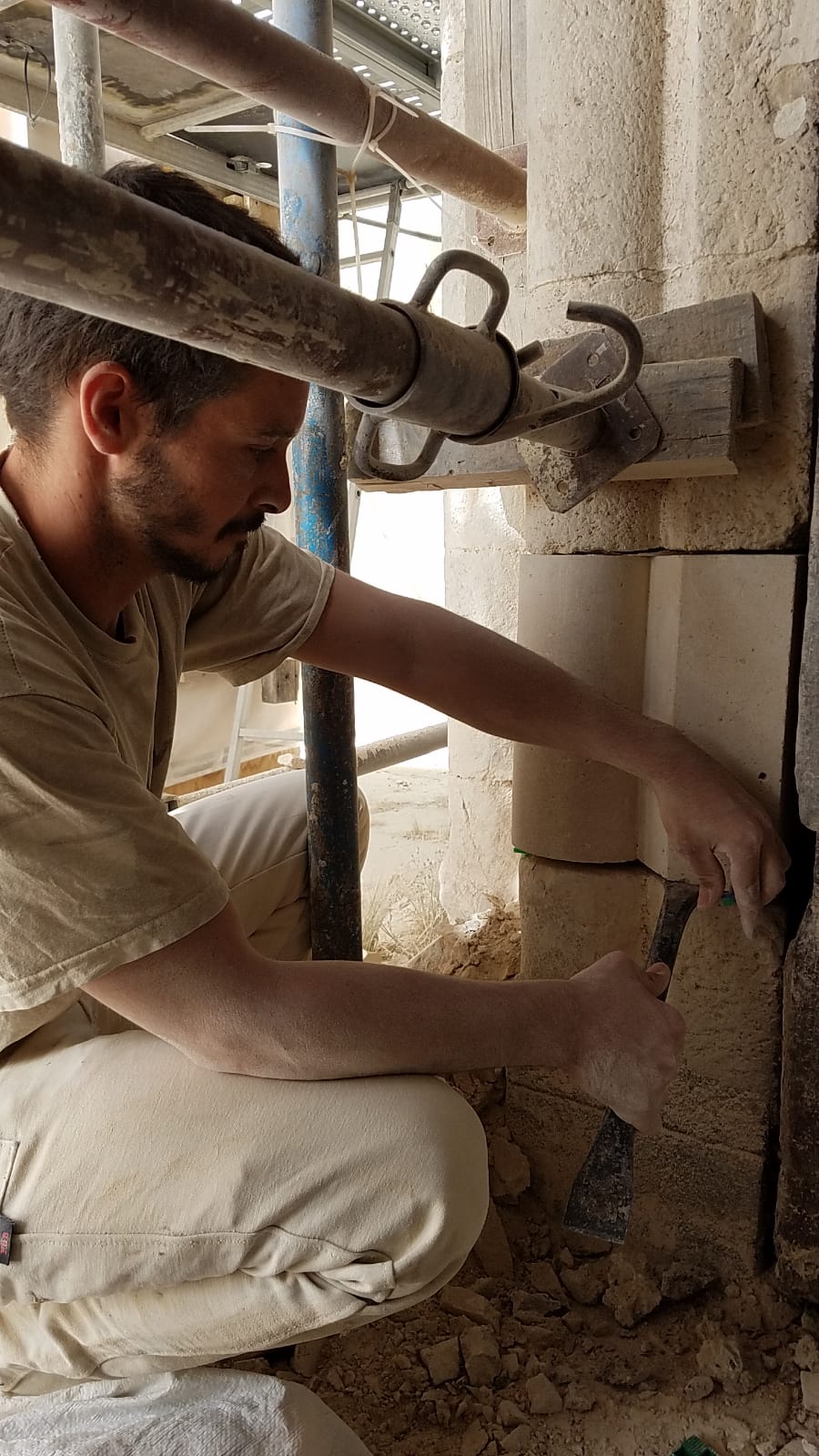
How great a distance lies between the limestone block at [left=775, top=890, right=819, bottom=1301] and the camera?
4.94ft

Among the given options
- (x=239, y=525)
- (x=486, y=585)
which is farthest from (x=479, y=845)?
(x=239, y=525)

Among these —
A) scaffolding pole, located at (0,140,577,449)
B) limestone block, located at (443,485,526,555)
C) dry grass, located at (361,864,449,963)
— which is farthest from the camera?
dry grass, located at (361,864,449,963)

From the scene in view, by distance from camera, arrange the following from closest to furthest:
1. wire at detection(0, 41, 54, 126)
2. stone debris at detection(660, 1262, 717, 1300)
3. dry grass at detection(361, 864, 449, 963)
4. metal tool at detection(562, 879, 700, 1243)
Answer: metal tool at detection(562, 879, 700, 1243)
stone debris at detection(660, 1262, 717, 1300)
wire at detection(0, 41, 54, 126)
dry grass at detection(361, 864, 449, 963)

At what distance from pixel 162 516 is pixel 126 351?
20 cm

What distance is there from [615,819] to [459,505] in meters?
1.91

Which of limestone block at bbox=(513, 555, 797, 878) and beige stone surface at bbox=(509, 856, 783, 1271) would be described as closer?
limestone block at bbox=(513, 555, 797, 878)

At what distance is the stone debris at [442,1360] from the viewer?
4.99ft

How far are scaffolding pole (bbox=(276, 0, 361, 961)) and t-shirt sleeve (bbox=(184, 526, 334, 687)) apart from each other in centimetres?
8

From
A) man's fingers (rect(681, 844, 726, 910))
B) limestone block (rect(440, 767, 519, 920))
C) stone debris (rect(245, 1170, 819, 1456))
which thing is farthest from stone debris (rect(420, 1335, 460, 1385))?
limestone block (rect(440, 767, 519, 920))

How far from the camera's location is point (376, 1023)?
4.00 feet

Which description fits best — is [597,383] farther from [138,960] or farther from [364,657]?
[138,960]

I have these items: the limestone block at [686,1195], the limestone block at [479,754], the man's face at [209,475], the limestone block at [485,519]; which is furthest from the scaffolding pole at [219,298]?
the limestone block at [479,754]

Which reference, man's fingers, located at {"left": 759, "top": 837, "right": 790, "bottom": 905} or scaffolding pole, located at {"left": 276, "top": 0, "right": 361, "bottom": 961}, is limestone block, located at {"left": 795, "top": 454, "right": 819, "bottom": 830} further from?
scaffolding pole, located at {"left": 276, "top": 0, "right": 361, "bottom": 961}

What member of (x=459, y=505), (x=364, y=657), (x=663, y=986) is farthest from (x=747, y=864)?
(x=459, y=505)
